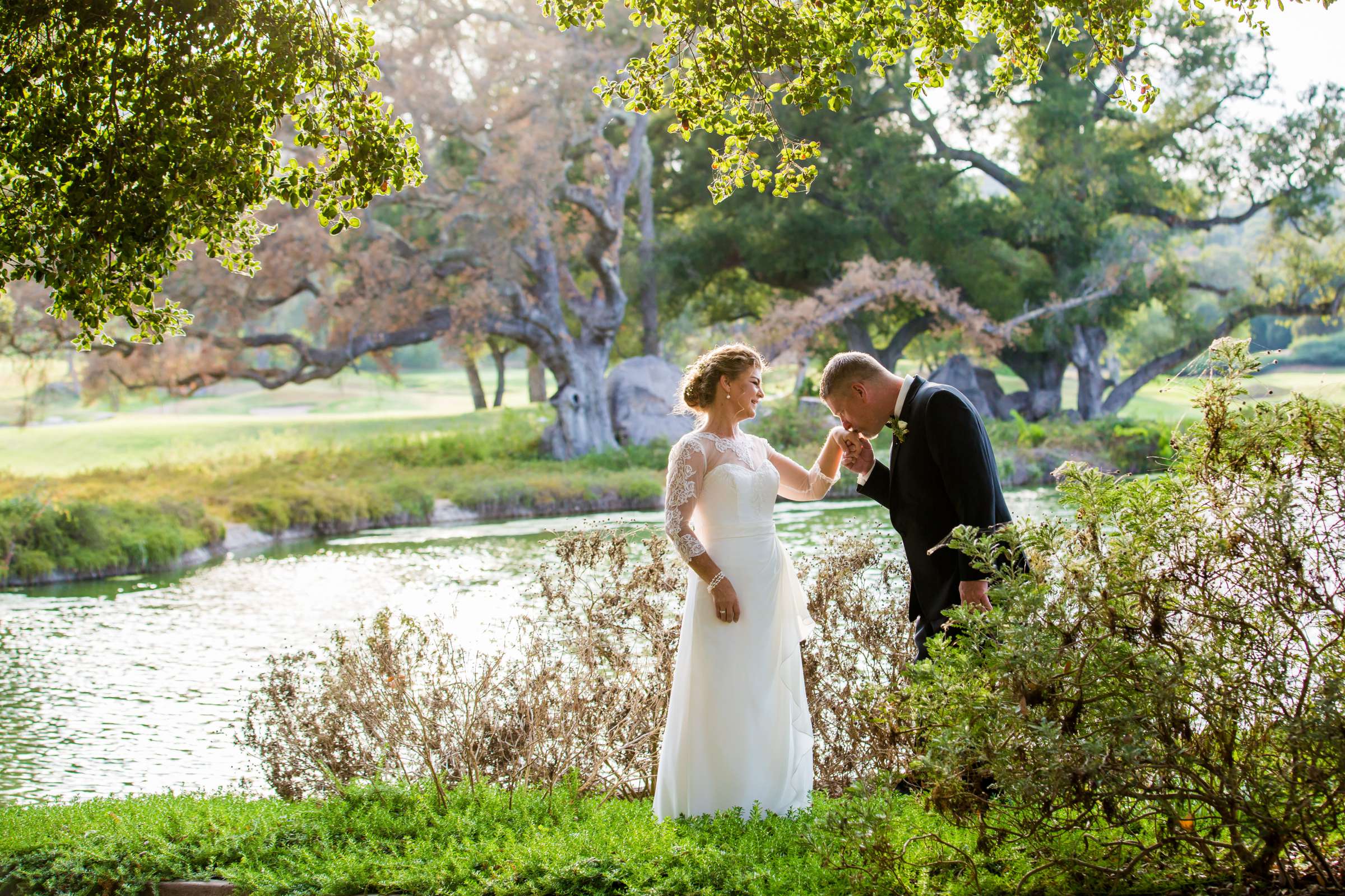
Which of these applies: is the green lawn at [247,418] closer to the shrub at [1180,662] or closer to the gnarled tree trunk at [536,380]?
the gnarled tree trunk at [536,380]

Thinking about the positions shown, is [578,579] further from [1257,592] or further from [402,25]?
[402,25]

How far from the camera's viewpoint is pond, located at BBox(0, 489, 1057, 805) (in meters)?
7.50

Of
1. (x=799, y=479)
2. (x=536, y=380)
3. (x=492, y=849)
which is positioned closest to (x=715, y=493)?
(x=799, y=479)

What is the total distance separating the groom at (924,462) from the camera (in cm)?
467

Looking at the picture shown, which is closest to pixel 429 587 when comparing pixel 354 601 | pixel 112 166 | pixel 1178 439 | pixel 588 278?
pixel 354 601

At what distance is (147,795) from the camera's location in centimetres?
596

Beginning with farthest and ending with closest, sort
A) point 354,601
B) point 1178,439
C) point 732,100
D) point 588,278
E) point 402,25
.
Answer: point 588,278 → point 402,25 → point 354,601 → point 732,100 → point 1178,439

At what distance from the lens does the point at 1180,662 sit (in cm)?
325

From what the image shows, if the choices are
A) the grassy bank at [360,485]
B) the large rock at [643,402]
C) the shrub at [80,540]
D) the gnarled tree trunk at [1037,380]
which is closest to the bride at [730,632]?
the grassy bank at [360,485]

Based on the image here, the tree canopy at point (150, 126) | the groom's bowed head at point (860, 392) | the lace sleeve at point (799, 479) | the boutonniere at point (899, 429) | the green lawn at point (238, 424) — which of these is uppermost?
the tree canopy at point (150, 126)

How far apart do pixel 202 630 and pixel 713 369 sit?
8.79m

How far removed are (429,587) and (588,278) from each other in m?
25.2

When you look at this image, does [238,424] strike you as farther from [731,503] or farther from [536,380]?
[731,503]

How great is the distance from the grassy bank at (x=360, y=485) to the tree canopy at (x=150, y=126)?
1144 centimetres
